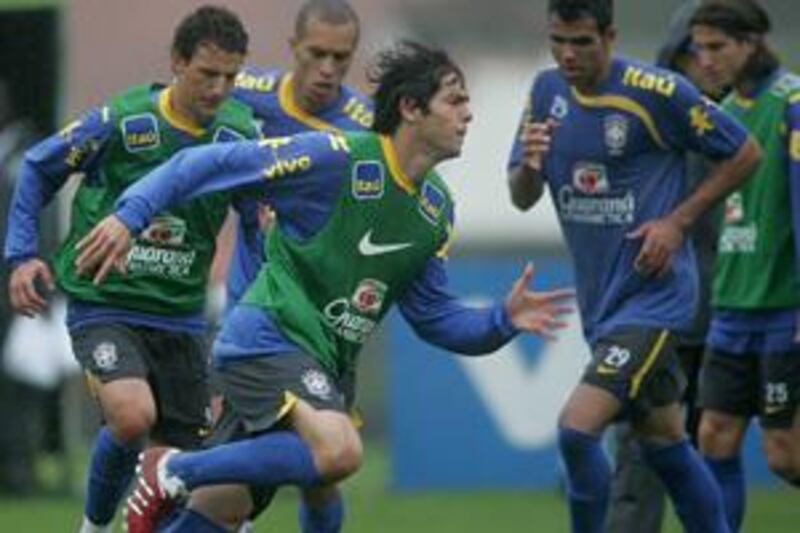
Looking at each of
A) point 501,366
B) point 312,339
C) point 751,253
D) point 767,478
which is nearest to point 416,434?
point 501,366

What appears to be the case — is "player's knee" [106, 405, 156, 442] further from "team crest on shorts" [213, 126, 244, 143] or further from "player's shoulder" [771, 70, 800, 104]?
"player's shoulder" [771, 70, 800, 104]

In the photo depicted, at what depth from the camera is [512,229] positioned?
49.0 feet

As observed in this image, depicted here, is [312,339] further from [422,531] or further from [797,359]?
[422,531]

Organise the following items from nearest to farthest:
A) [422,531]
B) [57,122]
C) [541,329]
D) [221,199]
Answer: [541,329] → [221,199] → [422,531] → [57,122]

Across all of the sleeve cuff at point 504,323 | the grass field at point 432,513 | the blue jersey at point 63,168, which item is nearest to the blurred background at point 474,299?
the grass field at point 432,513

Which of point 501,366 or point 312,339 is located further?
point 501,366

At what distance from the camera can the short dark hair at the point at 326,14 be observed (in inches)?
438

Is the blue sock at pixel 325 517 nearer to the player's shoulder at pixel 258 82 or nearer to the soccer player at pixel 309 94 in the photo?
the soccer player at pixel 309 94

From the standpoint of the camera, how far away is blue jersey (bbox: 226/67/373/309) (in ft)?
35.9

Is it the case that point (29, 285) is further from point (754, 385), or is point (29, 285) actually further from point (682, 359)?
point (682, 359)

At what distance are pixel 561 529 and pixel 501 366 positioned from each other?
1.94m

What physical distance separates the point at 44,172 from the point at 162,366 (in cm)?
85

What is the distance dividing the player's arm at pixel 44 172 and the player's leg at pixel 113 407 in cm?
27

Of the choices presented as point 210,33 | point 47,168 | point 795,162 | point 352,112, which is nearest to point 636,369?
point 795,162
